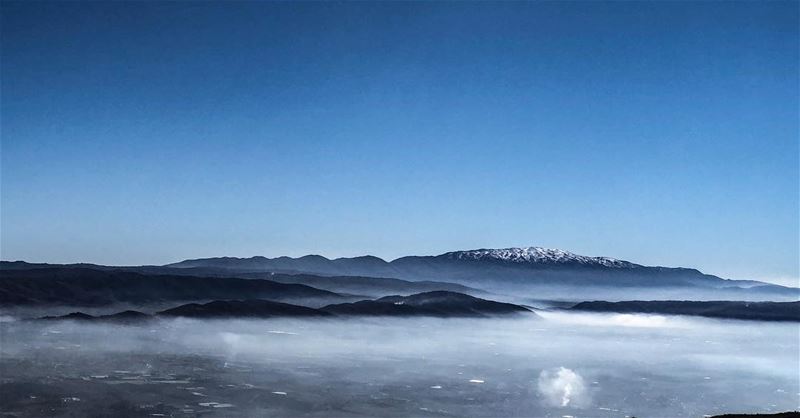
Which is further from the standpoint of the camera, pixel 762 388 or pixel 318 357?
pixel 318 357

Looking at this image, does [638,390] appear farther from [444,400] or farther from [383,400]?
[383,400]

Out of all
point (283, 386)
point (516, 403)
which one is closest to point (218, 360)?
point (283, 386)

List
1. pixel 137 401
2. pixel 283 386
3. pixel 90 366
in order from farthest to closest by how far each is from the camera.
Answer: pixel 90 366 → pixel 283 386 → pixel 137 401

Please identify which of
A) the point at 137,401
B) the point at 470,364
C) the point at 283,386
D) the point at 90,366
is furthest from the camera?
the point at 470,364

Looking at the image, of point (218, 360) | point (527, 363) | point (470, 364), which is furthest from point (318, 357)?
point (527, 363)

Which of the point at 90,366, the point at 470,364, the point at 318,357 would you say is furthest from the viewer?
the point at 318,357

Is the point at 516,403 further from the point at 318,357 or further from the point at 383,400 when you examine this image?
the point at 318,357
